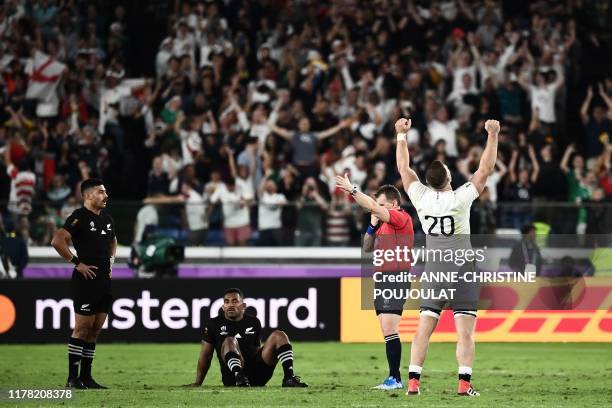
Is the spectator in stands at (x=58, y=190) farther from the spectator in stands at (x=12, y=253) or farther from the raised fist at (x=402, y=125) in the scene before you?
the raised fist at (x=402, y=125)

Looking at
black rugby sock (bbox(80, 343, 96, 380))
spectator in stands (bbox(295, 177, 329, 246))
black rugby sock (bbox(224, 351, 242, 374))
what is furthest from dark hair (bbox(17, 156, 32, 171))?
black rugby sock (bbox(224, 351, 242, 374))

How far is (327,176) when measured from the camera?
2395cm

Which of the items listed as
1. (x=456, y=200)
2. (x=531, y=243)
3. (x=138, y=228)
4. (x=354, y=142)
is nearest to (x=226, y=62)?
(x=354, y=142)

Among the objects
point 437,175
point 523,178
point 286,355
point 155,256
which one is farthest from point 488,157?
point 523,178

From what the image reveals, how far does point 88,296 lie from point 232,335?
1589 mm

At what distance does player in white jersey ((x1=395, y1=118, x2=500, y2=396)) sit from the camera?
12711 millimetres

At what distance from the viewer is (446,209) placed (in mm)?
12781

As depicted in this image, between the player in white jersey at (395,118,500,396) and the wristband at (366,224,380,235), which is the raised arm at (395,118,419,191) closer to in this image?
the player in white jersey at (395,118,500,396)

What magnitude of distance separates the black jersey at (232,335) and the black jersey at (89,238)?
1289 millimetres

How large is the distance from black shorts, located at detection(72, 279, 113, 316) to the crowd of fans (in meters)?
6.97

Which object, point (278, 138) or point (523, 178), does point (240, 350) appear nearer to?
point (523, 178)

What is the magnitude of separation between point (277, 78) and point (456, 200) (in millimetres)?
13990

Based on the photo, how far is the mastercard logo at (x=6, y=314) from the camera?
20.9m

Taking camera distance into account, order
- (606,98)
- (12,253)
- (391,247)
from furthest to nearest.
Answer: (606,98) < (12,253) < (391,247)
